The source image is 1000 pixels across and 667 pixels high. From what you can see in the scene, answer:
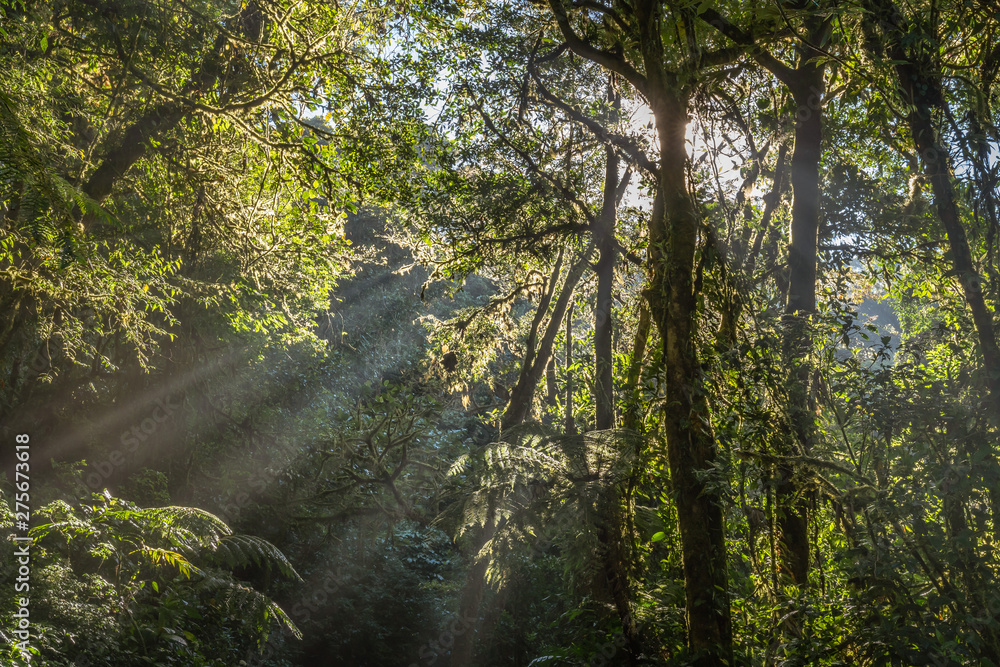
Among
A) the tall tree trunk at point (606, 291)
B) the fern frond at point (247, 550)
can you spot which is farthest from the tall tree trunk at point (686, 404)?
the fern frond at point (247, 550)

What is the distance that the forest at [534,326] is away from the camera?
10.8 feet

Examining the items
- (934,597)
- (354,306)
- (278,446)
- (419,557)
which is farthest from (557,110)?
(354,306)

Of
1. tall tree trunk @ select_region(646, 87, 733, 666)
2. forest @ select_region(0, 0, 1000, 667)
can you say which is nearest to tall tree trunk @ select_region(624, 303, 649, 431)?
forest @ select_region(0, 0, 1000, 667)

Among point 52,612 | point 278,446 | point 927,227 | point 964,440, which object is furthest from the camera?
point 278,446

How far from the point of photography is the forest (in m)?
3.28

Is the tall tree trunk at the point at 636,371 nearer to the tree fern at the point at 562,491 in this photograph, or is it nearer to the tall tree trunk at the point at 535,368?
the tree fern at the point at 562,491

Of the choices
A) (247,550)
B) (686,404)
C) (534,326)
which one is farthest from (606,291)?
(247,550)

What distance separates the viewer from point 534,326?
8961 mm

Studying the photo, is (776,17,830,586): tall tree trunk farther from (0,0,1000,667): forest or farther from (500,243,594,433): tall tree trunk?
(500,243,594,433): tall tree trunk

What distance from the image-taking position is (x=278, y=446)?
13656 mm

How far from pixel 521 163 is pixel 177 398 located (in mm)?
7930

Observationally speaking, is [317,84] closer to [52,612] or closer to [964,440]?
[52,612]

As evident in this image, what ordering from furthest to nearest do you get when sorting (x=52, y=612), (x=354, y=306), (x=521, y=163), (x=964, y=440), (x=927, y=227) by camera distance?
(x=354, y=306), (x=927, y=227), (x=521, y=163), (x=964, y=440), (x=52, y=612)

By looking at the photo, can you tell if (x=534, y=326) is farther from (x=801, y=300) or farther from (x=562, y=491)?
(x=562, y=491)
